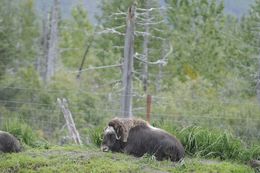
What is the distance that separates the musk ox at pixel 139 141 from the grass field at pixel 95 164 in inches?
7.7

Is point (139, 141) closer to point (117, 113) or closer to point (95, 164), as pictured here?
point (95, 164)

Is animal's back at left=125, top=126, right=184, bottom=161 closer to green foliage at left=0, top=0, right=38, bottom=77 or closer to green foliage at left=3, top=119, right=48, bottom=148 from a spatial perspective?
green foliage at left=3, top=119, right=48, bottom=148

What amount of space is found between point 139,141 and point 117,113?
8354 millimetres

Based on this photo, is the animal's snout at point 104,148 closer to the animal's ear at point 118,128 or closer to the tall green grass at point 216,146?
the animal's ear at point 118,128

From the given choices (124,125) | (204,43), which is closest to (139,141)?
(124,125)

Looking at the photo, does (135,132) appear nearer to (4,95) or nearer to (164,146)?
(164,146)

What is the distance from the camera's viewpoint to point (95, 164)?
7.89 meters

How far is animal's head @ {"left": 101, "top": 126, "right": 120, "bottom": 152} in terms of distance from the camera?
9016mm

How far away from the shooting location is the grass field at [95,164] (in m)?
7.78

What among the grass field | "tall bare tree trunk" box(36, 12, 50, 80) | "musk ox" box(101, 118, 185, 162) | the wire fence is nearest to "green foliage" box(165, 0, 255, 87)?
the wire fence

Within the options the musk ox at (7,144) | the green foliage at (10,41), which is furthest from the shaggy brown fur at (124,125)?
the green foliage at (10,41)

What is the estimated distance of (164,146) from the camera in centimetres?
864

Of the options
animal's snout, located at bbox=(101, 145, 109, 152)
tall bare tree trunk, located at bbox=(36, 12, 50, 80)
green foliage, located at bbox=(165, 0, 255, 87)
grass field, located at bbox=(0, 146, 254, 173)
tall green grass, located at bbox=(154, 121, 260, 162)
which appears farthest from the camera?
tall bare tree trunk, located at bbox=(36, 12, 50, 80)

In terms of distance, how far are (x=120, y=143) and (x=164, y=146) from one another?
82 centimetres
